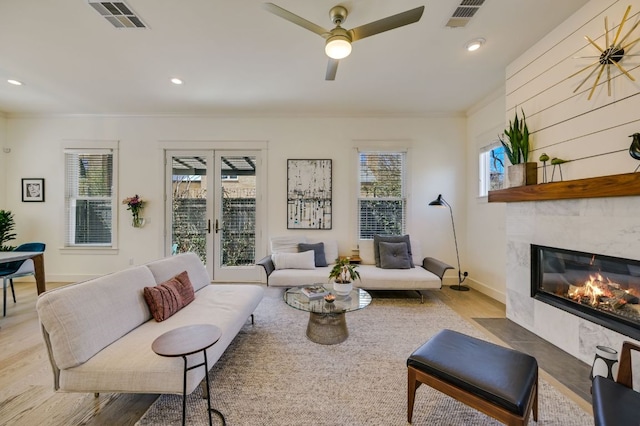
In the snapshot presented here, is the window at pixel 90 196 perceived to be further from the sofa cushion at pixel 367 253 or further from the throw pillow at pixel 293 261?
the sofa cushion at pixel 367 253

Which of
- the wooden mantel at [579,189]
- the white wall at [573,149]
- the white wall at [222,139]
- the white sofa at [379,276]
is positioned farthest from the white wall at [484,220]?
the wooden mantel at [579,189]

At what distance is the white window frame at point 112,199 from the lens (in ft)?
14.8

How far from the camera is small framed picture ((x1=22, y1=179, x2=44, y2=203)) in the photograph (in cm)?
448

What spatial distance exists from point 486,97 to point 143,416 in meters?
5.20

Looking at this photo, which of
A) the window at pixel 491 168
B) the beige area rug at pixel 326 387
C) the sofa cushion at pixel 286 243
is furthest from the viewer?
the sofa cushion at pixel 286 243

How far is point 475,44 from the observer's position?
8.57 feet

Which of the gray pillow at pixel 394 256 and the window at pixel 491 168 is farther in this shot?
the gray pillow at pixel 394 256

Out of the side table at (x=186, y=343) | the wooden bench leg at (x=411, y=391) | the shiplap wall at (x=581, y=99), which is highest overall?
the shiplap wall at (x=581, y=99)

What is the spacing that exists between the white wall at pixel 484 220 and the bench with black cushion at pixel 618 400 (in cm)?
237

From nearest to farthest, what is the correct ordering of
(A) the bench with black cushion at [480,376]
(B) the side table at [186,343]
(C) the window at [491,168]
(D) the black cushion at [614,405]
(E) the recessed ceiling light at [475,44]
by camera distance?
(D) the black cushion at [614,405] < (A) the bench with black cushion at [480,376] < (B) the side table at [186,343] < (E) the recessed ceiling light at [475,44] < (C) the window at [491,168]

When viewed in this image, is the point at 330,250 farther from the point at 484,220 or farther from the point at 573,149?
the point at 573,149

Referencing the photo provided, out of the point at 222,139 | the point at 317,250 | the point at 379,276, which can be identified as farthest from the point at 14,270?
the point at 379,276

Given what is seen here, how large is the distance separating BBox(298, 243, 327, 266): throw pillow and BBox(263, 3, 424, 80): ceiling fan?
2.76m

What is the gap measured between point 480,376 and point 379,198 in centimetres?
335
